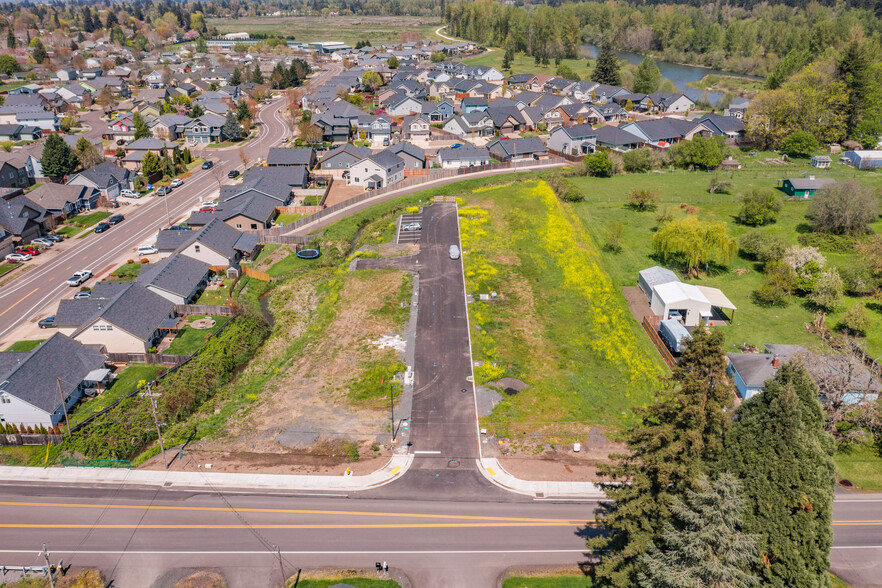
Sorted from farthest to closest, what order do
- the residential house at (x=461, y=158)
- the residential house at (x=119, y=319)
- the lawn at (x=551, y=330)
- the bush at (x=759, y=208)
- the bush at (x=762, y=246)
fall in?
the residential house at (x=461, y=158) < the bush at (x=759, y=208) < the bush at (x=762, y=246) < the residential house at (x=119, y=319) < the lawn at (x=551, y=330)

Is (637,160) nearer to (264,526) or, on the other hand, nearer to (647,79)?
(647,79)

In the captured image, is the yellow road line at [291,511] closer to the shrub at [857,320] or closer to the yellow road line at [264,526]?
the yellow road line at [264,526]

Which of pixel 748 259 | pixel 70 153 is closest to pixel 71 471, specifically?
pixel 748 259

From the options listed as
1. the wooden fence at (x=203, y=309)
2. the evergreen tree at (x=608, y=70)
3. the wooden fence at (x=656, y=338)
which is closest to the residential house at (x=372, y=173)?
the wooden fence at (x=203, y=309)

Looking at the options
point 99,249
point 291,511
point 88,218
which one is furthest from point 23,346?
point 88,218

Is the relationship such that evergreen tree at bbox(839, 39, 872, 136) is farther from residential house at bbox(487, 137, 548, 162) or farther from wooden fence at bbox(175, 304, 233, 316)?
wooden fence at bbox(175, 304, 233, 316)

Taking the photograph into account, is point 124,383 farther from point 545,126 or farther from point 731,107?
point 731,107

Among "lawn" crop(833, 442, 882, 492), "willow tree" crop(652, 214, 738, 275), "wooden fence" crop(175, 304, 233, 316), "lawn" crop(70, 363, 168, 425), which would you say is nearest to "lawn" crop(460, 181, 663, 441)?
"willow tree" crop(652, 214, 738, 275)
